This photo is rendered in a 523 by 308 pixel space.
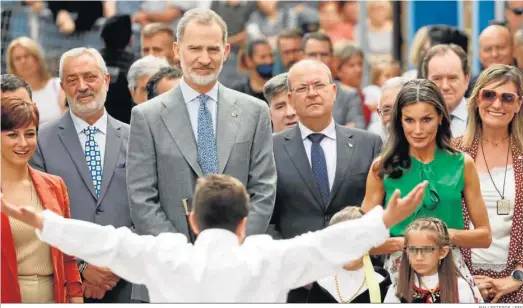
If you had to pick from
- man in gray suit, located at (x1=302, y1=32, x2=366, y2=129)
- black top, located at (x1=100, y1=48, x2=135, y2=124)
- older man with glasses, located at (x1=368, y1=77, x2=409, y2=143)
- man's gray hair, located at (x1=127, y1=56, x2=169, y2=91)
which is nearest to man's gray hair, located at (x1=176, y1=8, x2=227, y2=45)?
older man with glasses, located at (x1=368, y1=77, x2=409, y2=143)

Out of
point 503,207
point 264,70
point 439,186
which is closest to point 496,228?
point 503,207

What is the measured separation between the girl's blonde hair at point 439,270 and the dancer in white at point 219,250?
144 centimetres

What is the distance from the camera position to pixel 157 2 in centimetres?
1307

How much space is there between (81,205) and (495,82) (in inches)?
108

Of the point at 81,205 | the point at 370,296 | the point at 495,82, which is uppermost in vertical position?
the point at 495,82

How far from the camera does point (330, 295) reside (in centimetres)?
752

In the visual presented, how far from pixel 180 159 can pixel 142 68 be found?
2.12m

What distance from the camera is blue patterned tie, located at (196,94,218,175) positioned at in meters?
7.60

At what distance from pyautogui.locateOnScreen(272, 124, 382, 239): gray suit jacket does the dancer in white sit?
194 centimetres

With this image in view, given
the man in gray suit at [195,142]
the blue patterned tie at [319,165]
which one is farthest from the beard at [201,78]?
the blue patterned tie at [319,165]

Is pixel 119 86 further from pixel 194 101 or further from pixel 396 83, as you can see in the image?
pixel 396 83

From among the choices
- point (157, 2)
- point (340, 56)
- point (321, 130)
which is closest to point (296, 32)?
point (340, 56)

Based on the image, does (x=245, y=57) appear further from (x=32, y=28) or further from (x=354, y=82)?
(x=32, y=28)

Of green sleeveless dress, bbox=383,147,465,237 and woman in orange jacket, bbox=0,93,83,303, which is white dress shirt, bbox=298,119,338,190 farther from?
woman in orange jacket, bbox=0,93,83,303
